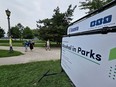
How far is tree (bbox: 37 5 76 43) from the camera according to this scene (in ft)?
87.3

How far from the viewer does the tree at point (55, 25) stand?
87.3 ft

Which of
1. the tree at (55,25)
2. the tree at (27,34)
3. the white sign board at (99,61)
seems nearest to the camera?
the white sign board at (99,61)

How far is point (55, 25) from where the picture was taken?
A: 27.2 meters

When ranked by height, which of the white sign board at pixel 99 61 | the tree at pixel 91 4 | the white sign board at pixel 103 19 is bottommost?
the white sign board at pixel 99 61

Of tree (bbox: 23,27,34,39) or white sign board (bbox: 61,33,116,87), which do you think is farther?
tree (bbox: 23,27,34,39)

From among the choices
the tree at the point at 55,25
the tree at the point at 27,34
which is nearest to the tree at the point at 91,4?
the tree at the point at 55,25

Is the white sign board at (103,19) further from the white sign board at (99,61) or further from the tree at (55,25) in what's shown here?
the tree at (55,25)

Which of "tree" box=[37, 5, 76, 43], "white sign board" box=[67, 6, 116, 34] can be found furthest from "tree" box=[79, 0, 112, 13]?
"white sign board" box=[67, 6, 116, 34]

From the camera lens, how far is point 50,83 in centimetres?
582

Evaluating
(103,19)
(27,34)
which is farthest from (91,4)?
(27,34)

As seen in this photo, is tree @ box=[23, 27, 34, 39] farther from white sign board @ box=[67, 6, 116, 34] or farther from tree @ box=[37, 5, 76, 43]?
white sign board @ box=[67, 6, 116, 34]

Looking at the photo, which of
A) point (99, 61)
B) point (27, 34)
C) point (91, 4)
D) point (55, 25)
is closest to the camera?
point (99, 61)

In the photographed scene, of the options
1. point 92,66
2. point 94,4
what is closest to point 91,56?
point 92,66

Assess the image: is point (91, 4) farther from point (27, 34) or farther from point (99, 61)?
point (27, 34)
